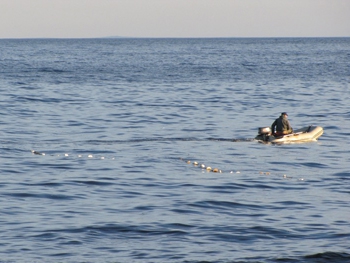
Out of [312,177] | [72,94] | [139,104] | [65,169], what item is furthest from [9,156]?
[72,94]

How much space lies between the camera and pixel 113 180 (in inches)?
1012

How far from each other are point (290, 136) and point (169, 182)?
36.7ft

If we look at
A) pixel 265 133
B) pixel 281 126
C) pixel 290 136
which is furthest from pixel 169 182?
pixel 290 136

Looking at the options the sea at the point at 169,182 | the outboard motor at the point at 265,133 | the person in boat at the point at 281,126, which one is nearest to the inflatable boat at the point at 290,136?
the outboard motor at the point at 265,133

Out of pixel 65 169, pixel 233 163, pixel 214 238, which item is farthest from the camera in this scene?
pixel 233 163

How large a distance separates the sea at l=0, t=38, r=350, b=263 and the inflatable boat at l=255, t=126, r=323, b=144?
0.47 m

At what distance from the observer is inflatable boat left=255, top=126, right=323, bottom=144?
115 feet

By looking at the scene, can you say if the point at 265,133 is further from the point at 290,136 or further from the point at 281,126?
the point at 290,136

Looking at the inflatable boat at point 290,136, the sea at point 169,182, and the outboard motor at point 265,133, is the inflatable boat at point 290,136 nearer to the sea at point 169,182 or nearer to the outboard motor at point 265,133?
the outboard motor at point 265,133

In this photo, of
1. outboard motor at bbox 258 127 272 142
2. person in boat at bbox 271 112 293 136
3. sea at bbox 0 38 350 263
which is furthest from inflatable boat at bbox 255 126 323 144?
sea at bbox 0 38 350 263

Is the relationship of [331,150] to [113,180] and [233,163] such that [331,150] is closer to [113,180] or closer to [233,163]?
[233,163]

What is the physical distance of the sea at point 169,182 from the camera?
18109 millimetres

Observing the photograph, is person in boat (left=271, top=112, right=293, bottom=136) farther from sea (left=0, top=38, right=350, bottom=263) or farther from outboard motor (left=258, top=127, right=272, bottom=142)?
sea (left=0, top=38, right=350, bottom=263)

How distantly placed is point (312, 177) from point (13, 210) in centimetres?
1082
